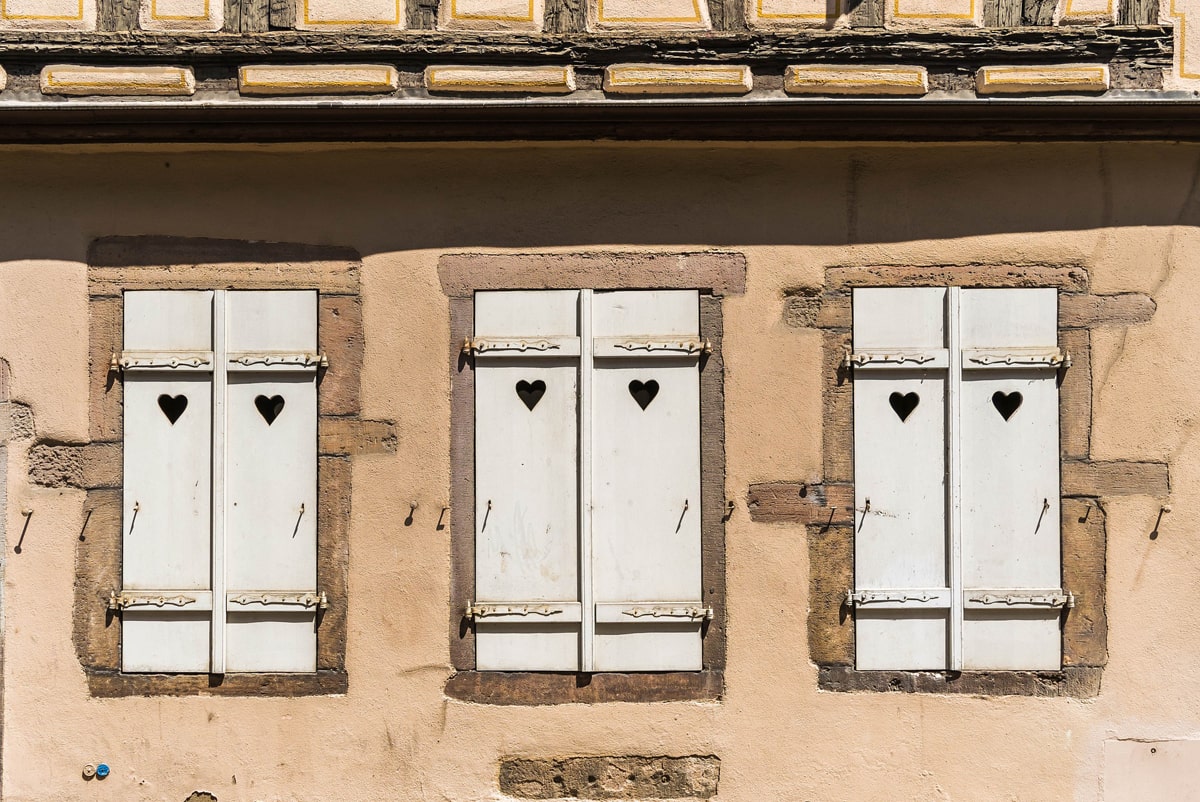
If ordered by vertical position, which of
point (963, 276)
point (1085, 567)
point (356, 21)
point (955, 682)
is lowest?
point (955, 682)

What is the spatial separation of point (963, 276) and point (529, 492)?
2.08 metres

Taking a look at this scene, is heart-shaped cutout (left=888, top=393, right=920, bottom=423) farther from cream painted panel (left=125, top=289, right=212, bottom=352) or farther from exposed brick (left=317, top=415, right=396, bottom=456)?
cream painted panel (left=125, top=289, right=212, bottom=352)

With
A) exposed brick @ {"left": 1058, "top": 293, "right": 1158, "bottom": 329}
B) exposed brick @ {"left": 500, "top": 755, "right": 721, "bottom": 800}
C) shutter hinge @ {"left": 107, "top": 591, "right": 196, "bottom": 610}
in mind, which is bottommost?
exposed brick @ {"left": 500, "top": 755, "right": 721, "bottom": 800}

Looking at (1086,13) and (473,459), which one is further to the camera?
(473,459)

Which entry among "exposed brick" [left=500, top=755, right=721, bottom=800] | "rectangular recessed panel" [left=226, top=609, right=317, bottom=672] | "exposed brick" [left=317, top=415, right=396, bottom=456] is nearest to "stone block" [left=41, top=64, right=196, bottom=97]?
"exposed brick" [left=317, top=415, right=396, bottom=456]

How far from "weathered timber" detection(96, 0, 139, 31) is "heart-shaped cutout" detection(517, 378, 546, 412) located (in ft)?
7.18

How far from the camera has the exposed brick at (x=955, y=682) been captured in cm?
396

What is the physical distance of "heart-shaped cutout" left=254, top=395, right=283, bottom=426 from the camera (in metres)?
3.98

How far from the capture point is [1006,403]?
3973 mm

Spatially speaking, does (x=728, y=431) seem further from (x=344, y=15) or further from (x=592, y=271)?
(x=344, y=15)

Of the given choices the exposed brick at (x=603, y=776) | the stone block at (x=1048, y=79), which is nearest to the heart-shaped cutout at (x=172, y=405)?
the exposed brick at (x=603, y=776)

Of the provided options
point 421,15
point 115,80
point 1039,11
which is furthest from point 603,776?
point 1039,11

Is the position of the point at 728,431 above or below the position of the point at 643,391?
below

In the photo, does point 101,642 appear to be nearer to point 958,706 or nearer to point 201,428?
point 201,428
